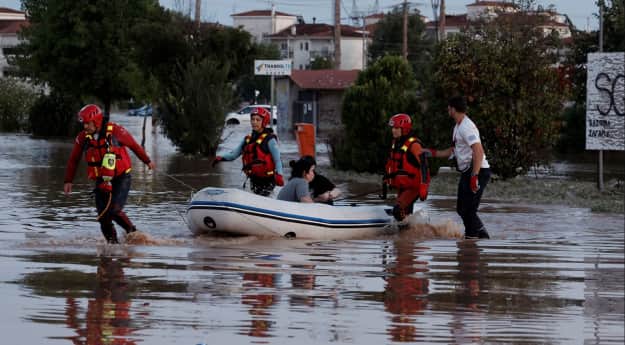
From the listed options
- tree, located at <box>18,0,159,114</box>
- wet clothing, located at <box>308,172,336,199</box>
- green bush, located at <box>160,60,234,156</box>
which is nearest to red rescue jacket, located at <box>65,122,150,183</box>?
wet clothing, located at <box>308,172,336,199</box>

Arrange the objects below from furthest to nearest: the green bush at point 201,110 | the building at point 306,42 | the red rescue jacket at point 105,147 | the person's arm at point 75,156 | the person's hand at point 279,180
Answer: the building at point 306,42
the green bush at point 201,110
the person's hand at point 279,180
the person's arm at point 75,156
the red rescue jacket at point 105,147

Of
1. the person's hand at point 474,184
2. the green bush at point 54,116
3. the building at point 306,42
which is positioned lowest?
the green bush at point 54,116

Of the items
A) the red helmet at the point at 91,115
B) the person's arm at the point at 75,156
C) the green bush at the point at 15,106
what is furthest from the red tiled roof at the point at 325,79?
the red helmet at the point at 91,115

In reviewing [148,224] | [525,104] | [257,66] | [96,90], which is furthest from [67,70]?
[148,224]

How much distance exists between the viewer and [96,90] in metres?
51.6

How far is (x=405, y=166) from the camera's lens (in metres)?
14.9

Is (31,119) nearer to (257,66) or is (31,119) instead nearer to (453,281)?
(257,66)

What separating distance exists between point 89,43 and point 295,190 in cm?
3729

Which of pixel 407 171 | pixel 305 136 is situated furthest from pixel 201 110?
pixel 407 171

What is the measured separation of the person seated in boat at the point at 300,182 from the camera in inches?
586

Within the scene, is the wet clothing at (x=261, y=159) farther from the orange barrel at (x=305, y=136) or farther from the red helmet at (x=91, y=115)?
the orange barrel at (x=305, y=136)

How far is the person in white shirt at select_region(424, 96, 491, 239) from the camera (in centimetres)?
1406

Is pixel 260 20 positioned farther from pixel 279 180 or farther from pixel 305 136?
pixel 279 180

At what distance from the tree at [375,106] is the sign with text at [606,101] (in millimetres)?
4370
